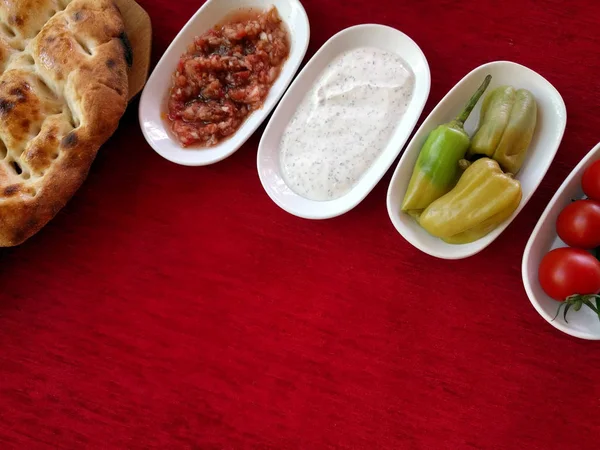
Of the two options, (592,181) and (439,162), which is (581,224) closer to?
(592,181)

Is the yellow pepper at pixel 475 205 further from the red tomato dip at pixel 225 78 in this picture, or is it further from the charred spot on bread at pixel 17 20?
the charred spot on bread at pixel 17 20

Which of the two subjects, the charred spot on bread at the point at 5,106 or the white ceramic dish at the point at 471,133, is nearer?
the white ceramic dish at the point at 471,133

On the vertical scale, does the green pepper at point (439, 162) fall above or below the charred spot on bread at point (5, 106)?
below

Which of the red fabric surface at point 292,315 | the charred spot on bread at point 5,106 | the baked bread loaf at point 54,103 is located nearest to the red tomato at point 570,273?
the red fabric surface at point 292,315

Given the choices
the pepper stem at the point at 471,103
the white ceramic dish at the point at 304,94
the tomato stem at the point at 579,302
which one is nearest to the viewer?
the tomato stem at the point at 579,302

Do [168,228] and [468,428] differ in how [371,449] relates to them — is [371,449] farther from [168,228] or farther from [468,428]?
[168,228]

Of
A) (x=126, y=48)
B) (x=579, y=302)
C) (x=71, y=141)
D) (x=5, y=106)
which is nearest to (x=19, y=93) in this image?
(x=5, y=106)

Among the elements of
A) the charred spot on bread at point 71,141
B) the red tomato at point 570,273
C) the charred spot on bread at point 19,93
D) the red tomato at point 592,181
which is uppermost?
the charred spot on bread at point 19,93

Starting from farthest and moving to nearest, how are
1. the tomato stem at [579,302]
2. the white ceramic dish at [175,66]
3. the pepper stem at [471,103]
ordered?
the white ceramic dish at [175,66] < the pepper stem at [471,103] < the tomato stem at [579,302]
